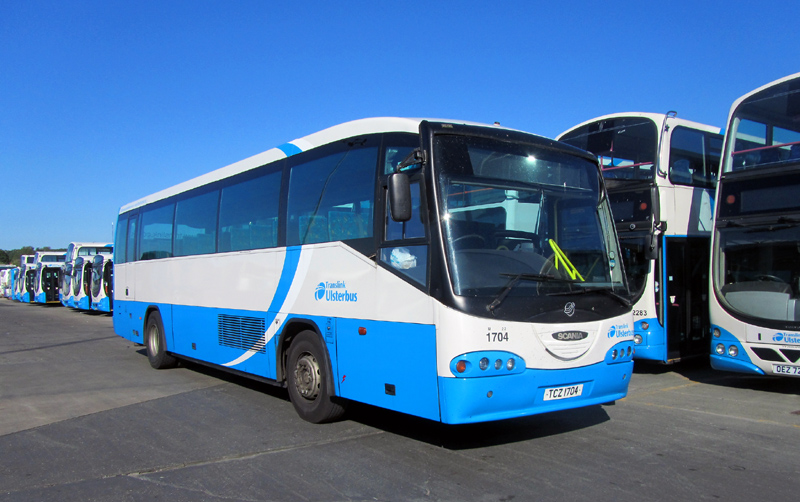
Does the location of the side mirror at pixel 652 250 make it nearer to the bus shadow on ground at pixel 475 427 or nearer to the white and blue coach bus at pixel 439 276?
the bus shadow on ground at pixel 475 427

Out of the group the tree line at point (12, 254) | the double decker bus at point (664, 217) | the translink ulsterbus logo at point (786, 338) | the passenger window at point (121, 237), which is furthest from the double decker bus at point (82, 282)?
the tree line at point (12, 254)

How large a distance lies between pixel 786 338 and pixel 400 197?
627cm

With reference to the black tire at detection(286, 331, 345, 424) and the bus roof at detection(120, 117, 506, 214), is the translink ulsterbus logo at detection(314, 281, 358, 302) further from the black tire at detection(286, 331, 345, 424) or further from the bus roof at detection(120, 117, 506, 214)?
the bus roof at detection(120, 117, 506, 214)

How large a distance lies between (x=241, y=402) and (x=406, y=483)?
4.24m

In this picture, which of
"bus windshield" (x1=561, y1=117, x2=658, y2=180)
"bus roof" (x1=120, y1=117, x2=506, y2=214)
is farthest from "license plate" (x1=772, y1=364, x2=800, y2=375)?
"bus roof" (x1=120, y1=117, x2=506, y2=214)

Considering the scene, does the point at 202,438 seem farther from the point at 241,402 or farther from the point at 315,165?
the point at 315,165

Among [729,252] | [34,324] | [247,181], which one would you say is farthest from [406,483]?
[34,324]

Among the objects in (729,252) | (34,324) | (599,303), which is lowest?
(34,324)

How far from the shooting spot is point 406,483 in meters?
5.20

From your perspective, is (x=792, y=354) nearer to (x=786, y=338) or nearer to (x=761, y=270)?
(x=786, y=338)

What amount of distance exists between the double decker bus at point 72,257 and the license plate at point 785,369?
3093 cm

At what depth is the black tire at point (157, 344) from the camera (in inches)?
475

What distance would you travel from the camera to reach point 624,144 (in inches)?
453

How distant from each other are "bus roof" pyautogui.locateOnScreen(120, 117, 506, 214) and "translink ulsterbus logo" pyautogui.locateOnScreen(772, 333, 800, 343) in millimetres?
5485
